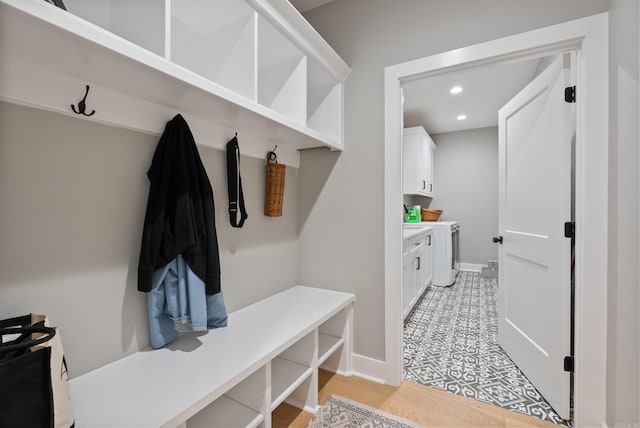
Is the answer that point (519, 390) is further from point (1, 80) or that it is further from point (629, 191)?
point (1, 80)

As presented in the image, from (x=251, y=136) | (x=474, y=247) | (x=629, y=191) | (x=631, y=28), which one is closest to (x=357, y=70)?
(x=251, y=136)

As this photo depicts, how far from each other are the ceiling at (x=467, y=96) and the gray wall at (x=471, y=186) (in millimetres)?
338

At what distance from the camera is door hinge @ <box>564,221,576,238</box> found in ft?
5.03

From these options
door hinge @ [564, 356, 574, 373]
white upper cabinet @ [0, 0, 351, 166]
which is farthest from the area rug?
white upper cabinet @ [0, 0, 351, 166]

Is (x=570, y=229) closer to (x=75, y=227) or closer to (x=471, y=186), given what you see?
(x=75, y=227)

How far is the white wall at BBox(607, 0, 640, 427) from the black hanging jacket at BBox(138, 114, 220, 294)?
1839mm

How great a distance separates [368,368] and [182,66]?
2.10 meters

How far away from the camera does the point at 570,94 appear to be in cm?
153

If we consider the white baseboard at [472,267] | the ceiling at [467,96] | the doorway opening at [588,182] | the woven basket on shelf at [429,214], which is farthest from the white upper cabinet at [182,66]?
the white baseboard at [472,267]

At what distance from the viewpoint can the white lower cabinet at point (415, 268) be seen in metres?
2.73

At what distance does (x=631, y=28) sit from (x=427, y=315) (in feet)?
8.58

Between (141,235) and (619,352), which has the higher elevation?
(141,235)

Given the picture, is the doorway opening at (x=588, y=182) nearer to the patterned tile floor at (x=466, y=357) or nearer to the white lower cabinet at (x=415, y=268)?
the patterned tile floor at (x=466, y=357)

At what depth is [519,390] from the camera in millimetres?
1814
